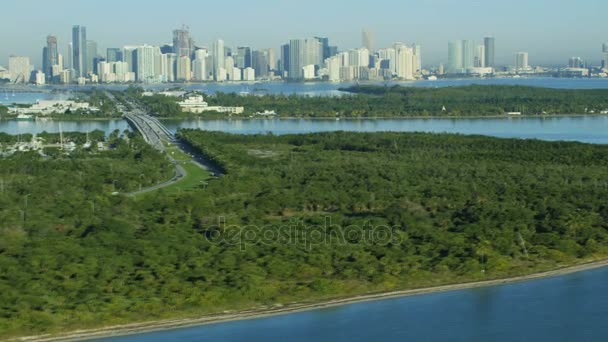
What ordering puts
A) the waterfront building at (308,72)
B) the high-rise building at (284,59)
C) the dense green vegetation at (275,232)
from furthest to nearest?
the high-rise building at (284,59), the waterfront building at (308,72), the dense green vegetation at (275,232)

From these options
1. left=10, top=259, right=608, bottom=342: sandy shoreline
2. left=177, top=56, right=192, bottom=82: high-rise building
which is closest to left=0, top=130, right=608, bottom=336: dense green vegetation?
left=10, top=259, right=608, bottom=342: sandy shoreline

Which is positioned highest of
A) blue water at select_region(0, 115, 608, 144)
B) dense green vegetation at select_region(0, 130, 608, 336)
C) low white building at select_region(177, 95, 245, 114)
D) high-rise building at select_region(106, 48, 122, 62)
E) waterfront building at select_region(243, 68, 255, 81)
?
high-rise building at select_region(106, 48, 122, 62)

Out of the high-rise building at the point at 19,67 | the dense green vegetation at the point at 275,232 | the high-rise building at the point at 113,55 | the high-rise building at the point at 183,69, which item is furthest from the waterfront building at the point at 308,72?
the dense green vegetation at the point at 275,232

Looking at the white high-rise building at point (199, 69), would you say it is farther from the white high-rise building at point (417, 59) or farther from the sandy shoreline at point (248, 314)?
the sandy shoreline at point (248, 314)

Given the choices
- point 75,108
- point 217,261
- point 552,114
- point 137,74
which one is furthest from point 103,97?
point 217,261

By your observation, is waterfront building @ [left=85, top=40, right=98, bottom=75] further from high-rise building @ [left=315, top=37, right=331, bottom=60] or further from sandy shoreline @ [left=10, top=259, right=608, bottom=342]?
sandy shoreline @ [left=10, top=259, right=608, bottom=342]

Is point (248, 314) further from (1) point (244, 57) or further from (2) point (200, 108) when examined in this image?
(1) point (244, 57)

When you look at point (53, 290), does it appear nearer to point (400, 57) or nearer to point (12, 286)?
point (12, 286)

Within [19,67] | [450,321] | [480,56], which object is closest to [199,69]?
[19,67]
